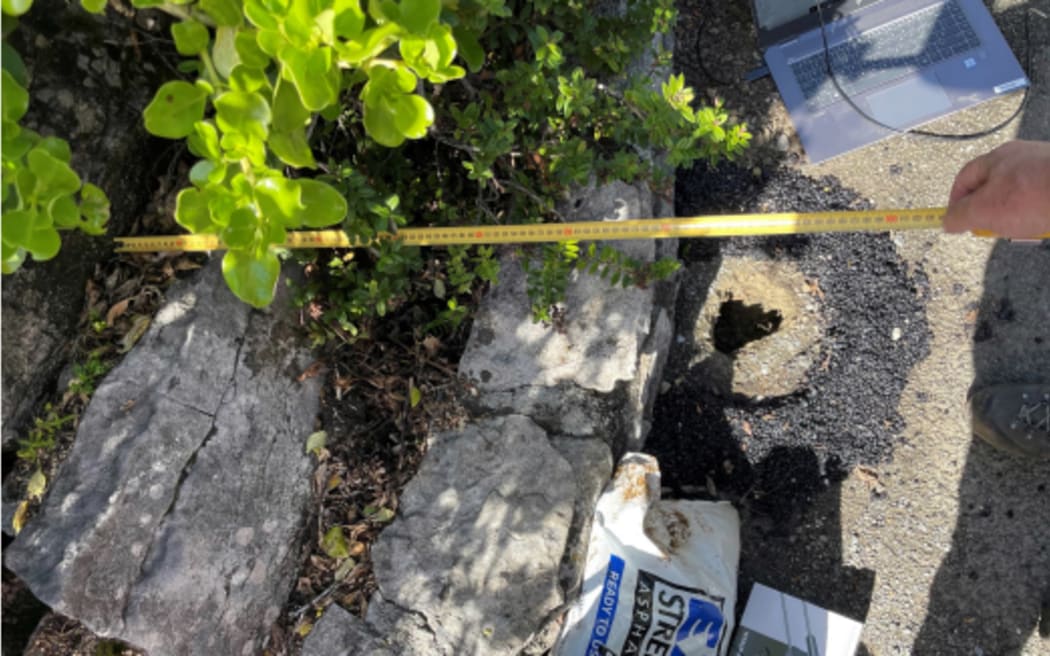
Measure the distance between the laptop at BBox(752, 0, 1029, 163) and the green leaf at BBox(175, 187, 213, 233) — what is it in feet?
8.57

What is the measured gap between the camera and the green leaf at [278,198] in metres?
1.55

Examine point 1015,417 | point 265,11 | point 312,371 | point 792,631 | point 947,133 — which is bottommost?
point 792,631

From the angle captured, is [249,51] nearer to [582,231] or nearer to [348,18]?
[348,18]

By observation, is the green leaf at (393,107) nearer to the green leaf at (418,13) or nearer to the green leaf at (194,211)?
the green leaf at (418,13)

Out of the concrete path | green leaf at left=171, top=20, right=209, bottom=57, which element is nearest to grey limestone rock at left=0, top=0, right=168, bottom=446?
green leaf at left=171, top=20, right=209, bottom=57

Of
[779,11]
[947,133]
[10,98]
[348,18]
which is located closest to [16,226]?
[10,98]

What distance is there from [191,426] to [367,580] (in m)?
0.78

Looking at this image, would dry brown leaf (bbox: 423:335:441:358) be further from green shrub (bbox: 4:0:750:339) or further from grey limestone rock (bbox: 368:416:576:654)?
grey limestone rock (bbox: 368:416:576:654)

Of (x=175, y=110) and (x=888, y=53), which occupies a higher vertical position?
(x=175, y=110)

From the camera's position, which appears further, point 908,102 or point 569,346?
point 908,102

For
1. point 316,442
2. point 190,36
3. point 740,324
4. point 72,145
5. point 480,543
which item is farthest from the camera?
point 740,324

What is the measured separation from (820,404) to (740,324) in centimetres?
45

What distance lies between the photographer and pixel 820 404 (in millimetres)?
3180

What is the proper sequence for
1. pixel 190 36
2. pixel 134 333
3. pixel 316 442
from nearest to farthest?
pixel 190 36 → pixel 134 333 → pixel 316 442
